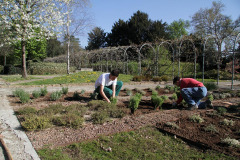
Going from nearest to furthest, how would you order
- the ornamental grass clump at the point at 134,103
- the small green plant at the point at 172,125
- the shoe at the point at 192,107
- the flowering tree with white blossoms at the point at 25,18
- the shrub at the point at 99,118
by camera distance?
the small green plant at the point at 172,125, the shrub at the point at 99,118, the ornamental grass clump at the point at 134,103, the shoe at the point at 192,107, the flowering tree with white blossoms at the point at 25,18

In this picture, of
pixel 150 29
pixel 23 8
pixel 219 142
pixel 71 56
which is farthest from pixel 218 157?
pixel 150 29

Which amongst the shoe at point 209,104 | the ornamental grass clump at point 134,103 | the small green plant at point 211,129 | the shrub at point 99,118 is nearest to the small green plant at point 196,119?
the small green plant at point 211,129

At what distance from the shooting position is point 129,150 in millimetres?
2439

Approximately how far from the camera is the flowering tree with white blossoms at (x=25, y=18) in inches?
435

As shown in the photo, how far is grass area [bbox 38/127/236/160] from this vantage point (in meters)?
2.28

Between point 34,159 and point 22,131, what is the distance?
1044mm

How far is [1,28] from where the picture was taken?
11.3 meters

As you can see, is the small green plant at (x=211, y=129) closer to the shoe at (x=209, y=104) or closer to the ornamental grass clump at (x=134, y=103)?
the ornamental grass clump at (x=134, y=103)

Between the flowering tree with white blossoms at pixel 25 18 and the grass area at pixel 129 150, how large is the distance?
36.4ft

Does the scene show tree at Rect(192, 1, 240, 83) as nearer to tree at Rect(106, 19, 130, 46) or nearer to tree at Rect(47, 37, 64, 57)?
tree at Rect(106, 19, 130, 46)

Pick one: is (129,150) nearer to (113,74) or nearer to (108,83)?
(113,74)

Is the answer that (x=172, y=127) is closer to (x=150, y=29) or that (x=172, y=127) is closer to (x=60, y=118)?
(x=60, y=118)

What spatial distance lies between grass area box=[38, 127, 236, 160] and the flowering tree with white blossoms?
11100 millimetres

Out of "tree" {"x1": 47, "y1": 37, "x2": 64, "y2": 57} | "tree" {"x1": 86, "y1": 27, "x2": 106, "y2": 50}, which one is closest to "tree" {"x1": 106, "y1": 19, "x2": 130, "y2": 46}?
"tree" {"x1": 86, "y1": 27, "x2": 106, "y2": 50}
